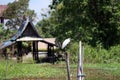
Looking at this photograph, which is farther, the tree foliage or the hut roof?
the tree foliage

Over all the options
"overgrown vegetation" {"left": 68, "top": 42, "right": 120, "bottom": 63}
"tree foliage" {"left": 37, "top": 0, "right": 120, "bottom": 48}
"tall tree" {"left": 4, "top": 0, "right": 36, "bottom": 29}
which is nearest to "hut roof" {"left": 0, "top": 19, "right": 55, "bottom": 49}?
"tree foliage" {"left": 37, "top": 0, "right": 120, "bottom": 48}

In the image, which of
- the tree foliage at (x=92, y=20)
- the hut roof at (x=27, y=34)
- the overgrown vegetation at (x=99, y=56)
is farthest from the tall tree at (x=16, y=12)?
the overgrown vegetation at (x=99, y=56)

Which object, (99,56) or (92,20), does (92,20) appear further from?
(99,56)

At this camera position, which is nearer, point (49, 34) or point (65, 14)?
point (65, 14)

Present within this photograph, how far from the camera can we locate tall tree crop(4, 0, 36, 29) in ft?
178

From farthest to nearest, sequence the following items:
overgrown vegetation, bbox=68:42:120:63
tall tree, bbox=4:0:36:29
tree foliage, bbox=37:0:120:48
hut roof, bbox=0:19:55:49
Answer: tall tree, bbox=4:0:36:29 < tree foliage, bbox=37:0:120:48 < hut roof, bbox=0:19:55:49 < overgrown vegetation, bbox=68:42:120:63

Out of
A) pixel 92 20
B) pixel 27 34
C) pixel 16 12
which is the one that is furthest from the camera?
pixel 16 12

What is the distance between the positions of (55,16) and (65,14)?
12888 millimetres

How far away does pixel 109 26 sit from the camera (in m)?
44.3

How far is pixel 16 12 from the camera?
5550cm

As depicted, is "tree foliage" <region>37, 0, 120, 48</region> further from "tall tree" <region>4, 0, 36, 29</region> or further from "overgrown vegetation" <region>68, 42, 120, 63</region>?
"tall tree" <region>4, 0, 36, 29</region>

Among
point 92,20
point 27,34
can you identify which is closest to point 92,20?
point 92,20

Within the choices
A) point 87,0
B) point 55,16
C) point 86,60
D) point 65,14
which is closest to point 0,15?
point 55,16

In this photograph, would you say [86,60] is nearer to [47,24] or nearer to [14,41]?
[14,41]
